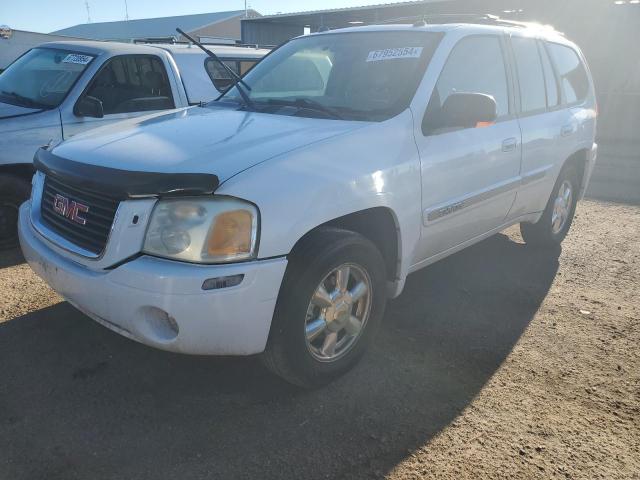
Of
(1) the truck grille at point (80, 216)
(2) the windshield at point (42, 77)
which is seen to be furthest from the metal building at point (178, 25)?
(1) the truck grille at point (80, 216)

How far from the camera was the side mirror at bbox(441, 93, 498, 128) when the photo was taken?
3152 mm

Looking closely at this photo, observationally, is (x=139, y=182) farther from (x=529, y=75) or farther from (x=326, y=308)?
(x=529, y=75)

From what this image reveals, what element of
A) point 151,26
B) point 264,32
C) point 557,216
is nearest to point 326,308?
point 557,216

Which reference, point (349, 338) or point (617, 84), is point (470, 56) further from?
point (617, 84)

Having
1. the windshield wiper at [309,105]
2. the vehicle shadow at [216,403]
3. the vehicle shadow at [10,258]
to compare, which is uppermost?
the windshield wiper at [309,105]

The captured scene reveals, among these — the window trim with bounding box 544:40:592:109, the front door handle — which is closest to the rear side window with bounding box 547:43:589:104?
the window trim with bounding box 544:40:592:109

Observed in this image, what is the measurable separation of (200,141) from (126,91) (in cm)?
288

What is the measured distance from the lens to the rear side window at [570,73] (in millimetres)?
4816

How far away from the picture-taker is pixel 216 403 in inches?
110

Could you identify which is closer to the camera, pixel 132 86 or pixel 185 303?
pixel 185 303

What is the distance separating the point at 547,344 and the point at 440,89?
1.71 meters

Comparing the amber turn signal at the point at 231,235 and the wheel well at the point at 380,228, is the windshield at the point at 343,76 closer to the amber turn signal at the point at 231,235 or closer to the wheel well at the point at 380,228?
the wheel well at the point at 380,228

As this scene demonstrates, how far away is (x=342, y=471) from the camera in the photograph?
236cm

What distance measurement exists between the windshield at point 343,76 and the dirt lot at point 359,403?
1.44 meters
